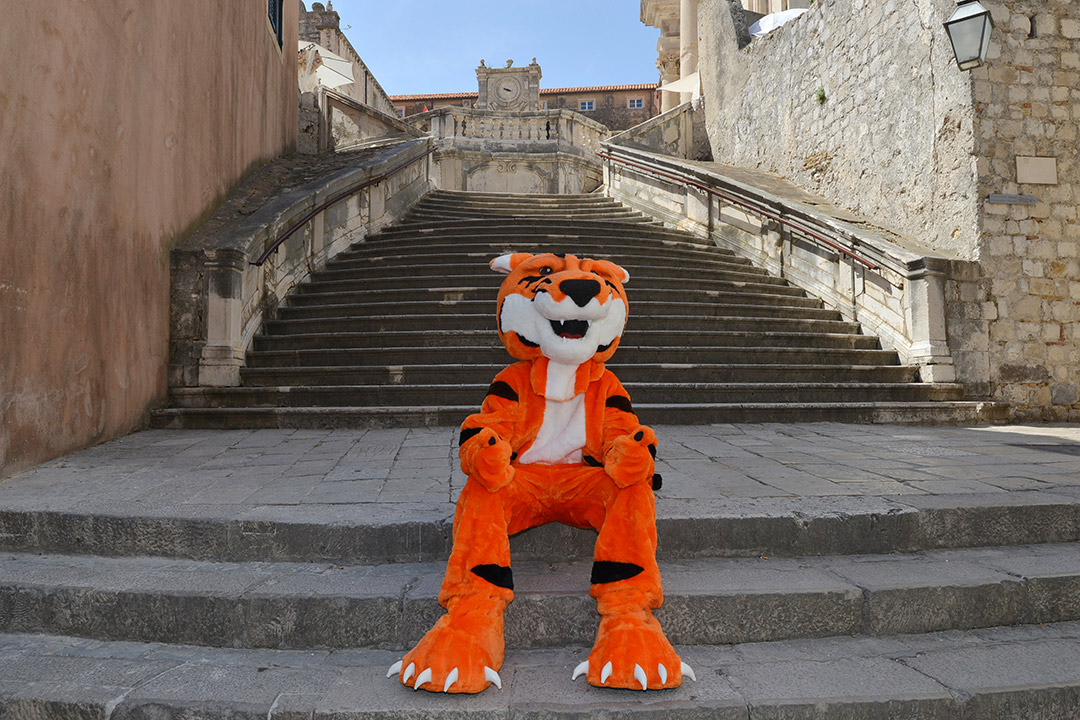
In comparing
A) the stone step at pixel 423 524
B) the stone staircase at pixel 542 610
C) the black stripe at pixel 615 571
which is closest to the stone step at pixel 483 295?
the stone step at pixel 423 524

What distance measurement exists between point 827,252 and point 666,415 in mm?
3635

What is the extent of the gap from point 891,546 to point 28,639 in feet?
11.0

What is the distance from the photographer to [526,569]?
7.89 ft

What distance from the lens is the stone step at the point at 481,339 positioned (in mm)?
6094

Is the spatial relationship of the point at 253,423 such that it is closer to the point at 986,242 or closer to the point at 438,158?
the point at 986,242

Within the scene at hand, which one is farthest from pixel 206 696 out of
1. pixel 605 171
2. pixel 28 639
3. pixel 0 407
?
pixel 605 171

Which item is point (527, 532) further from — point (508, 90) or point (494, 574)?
point (508, 90)

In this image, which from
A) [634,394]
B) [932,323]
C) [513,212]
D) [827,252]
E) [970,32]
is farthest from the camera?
[513,212]

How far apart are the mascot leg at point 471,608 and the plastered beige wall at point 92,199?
3.00 metres

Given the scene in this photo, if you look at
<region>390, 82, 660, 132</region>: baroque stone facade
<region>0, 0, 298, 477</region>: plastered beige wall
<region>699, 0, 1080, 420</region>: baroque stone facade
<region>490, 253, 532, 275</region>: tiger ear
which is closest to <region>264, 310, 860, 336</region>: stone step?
<region>0, 0, 298, 477</region>: plastered beige wall

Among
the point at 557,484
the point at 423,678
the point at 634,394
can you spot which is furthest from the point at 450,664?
the point at 634,394

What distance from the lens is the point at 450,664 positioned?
175 centimetres

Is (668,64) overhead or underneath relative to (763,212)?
overhead

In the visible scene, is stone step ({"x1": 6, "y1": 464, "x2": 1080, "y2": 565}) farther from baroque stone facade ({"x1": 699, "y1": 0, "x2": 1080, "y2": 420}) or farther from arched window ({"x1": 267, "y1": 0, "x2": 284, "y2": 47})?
arched window ({"x1": 267, "y1": 0, "x2": 284, "y2": 47})
